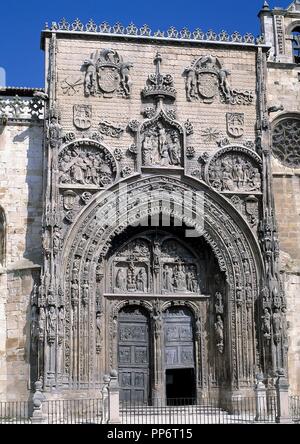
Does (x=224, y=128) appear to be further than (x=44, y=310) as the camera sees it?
Yes

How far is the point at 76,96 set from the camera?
18266 mm

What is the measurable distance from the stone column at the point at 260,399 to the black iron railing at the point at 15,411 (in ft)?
16.8

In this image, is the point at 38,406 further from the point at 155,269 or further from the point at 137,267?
the point at 155,269

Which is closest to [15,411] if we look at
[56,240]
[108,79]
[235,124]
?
[56,240]

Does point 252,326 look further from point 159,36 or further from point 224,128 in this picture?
point 159,36

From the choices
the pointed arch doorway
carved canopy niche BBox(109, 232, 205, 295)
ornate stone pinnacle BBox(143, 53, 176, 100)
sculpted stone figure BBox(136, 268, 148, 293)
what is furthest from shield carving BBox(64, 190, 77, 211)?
the pointed arch doorway

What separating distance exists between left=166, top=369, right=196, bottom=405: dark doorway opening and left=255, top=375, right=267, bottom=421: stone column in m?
2.28

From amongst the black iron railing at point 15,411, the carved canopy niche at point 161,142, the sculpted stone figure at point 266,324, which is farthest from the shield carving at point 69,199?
the sculpted stone figure at point 266,324

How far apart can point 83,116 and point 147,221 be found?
10.3ft
